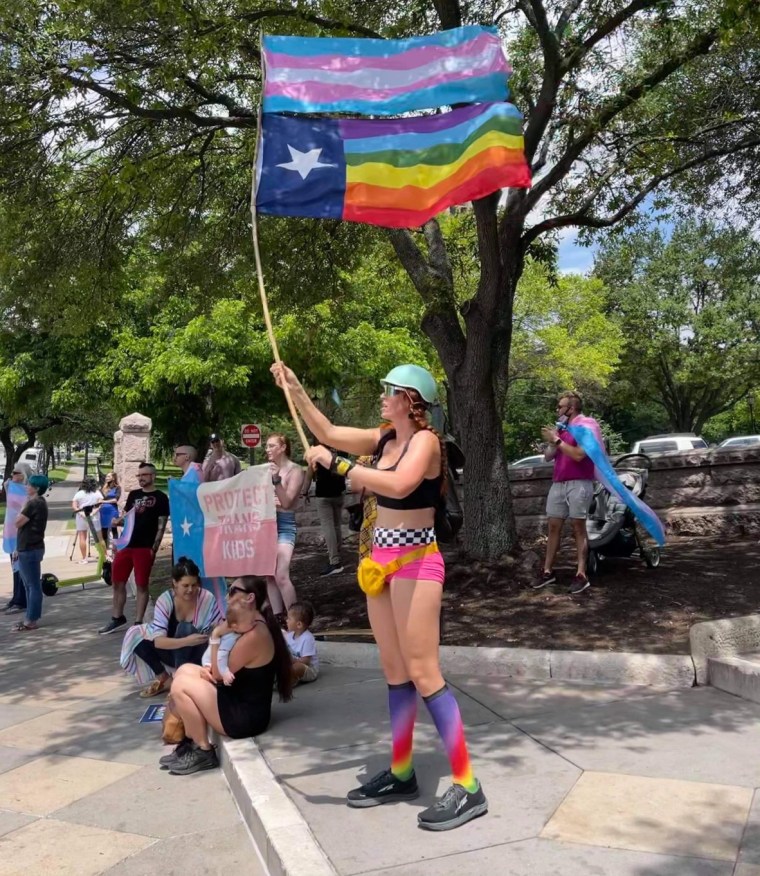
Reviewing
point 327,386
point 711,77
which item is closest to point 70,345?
point 327,386

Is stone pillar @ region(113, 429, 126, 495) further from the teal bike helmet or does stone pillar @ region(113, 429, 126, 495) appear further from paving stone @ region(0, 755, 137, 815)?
the teal bike helmet

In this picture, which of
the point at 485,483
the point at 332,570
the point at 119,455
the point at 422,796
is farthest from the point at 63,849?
the point at 119,455

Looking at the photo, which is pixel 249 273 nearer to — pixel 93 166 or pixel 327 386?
pixel 93 166

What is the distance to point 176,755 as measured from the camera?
500 centimetres

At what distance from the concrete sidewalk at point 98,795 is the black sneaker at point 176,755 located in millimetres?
59

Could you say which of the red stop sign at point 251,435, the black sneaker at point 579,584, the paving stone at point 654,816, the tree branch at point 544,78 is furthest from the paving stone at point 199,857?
the red stop sign at point 251,435

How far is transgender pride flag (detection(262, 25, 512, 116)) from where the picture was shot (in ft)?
17.9

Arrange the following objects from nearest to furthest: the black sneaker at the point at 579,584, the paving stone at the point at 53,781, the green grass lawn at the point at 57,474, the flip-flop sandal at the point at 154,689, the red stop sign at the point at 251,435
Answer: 1. the paving stone at the point at 53,781
2. the flip-flop sandal at the point at 154,689
3. the black sneaker at the point at 579,584
4. the red stop sign at the point at 251,435
5. the green grass lawn at the point at 57,474

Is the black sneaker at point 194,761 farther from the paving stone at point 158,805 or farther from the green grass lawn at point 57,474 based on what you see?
the green grass lawn at point 57,474

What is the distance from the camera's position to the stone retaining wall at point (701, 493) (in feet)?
36.8

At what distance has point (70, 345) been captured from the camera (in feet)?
87.6

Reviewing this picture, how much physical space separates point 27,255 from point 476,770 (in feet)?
29.2

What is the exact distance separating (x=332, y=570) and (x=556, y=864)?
23.5 feet

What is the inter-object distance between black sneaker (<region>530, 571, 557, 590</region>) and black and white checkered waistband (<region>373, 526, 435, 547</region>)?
14.3ft
